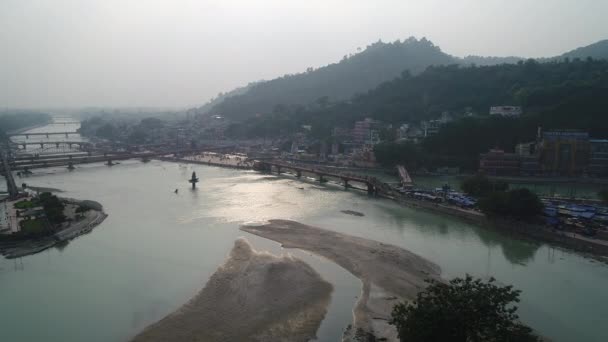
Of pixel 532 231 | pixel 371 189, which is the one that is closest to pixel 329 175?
pixel 371 189

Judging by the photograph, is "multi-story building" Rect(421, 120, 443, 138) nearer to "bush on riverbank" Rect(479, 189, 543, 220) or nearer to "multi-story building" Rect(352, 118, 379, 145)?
"multi-story building" Rect(352, 118, 379, 145)

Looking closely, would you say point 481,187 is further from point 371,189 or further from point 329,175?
point 329,175

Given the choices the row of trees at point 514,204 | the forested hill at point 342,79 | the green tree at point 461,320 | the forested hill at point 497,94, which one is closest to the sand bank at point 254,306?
the green tree at point 461,320

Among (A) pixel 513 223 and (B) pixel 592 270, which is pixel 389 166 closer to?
(A) pixel 513 223

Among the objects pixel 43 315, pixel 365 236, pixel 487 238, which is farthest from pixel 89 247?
pixel 487 238

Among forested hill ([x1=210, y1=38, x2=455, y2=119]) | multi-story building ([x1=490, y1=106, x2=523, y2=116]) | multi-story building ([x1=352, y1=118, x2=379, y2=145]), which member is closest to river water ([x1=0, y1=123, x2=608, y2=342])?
multi-story building ([x1=490, y1=106, x2=523, y2=116])

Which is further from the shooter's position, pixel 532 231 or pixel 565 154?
pixel 565 154
